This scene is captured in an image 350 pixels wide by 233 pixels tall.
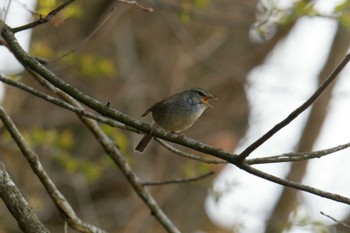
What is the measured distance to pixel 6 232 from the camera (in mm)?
6738

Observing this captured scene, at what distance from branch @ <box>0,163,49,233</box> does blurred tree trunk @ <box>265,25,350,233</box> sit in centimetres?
402

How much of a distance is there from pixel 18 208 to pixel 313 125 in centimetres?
509

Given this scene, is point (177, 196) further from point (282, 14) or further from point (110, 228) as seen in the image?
point (282, 14)

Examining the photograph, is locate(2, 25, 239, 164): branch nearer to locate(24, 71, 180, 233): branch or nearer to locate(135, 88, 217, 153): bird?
locate(24, 71, 180, 233): branch

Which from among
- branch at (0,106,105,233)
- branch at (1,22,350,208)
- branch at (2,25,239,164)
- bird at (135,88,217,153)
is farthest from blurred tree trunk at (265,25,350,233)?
branch at (2,25,239,164)

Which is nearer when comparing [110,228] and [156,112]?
[156,112]

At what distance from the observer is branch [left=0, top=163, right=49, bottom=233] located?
112 inches

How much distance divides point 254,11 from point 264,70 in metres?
1.26

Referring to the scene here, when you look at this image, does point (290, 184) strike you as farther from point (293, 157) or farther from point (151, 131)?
point (151, 131)

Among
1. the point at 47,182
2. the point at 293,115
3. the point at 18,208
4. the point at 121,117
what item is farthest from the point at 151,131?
the point at 47,182

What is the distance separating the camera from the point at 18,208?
9.46 feet

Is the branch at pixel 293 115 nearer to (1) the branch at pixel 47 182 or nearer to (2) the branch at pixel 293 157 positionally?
(2) the branch at pixel 293 157

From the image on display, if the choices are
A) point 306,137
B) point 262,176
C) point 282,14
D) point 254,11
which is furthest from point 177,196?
point 262,176

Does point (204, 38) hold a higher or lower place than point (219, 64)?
higher
